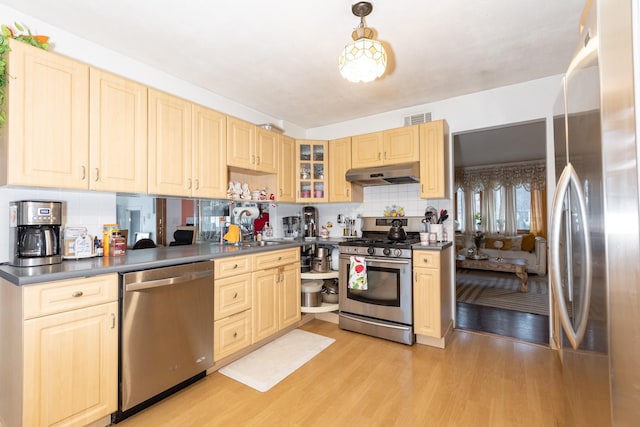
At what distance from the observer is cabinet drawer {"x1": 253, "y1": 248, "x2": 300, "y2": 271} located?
264cm

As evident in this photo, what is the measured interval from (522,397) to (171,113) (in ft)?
10.8

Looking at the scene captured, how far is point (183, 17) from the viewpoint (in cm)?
191

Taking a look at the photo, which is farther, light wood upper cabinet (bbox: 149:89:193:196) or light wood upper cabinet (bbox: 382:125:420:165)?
light wood upper cabinet (bbox: 382:125:420:165)

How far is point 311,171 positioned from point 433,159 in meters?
1.47

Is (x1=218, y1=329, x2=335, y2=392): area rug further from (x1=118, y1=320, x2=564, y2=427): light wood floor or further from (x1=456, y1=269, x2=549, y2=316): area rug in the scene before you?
(x1=456, y1=269, x2=549, y2=316): area rug

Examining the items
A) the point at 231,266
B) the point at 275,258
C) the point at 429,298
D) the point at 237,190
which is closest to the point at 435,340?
the point at 429,298

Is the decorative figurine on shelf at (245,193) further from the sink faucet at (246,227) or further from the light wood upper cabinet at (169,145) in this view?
the light wood upper cabinet at (169,145)

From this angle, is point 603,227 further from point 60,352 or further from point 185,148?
point 185,148

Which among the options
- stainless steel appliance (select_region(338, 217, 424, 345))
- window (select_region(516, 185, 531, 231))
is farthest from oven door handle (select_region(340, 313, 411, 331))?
window (select_region(516, 185, 531, 231))

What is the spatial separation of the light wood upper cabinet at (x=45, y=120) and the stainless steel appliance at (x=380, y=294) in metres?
2.35

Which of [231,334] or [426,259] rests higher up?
[426,259]

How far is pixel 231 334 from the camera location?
93.7 inches

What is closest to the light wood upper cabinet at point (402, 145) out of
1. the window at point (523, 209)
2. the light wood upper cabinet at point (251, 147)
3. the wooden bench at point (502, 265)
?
the light wood upper cabinet at point (251, 147)

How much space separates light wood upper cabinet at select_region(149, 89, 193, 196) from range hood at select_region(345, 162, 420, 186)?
71.4 inches
